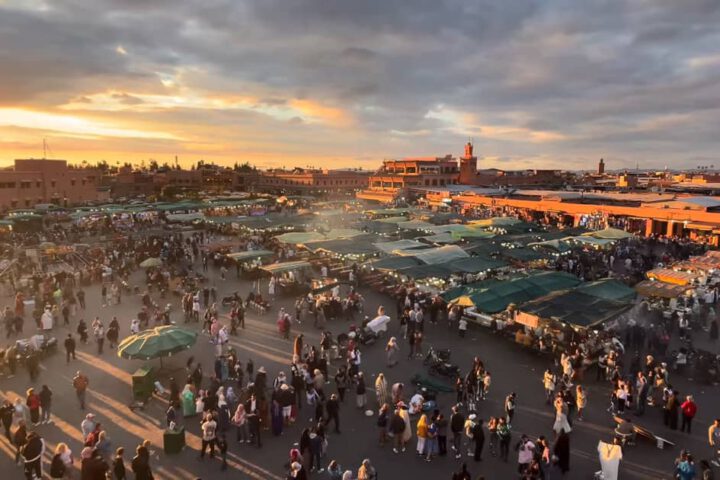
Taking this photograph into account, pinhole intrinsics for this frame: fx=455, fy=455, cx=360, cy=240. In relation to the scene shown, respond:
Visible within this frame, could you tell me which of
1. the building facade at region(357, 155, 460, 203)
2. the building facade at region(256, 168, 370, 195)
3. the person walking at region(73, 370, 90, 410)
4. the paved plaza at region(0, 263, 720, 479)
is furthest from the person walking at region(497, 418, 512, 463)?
the building facade at region(256, 168, 370, 195)

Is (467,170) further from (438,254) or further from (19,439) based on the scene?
(19,439)

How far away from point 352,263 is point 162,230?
2377 centimetres

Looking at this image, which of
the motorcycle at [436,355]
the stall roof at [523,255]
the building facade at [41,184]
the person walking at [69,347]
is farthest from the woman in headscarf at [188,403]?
the building facade at [41,184]

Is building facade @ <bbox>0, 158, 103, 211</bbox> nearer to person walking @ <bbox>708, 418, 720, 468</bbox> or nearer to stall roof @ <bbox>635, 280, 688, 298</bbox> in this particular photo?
stall roof @ <bbox>635, 280, 688, 298</bbox>

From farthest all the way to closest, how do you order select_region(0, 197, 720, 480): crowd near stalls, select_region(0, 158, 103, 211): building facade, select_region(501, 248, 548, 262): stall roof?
select_region(0, 158, 103, 211): building facade < select_region(501, 248, 548, 262): stall roof < select_region(0, 197, 720, 480): crowd near stalls

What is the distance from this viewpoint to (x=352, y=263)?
23812mm

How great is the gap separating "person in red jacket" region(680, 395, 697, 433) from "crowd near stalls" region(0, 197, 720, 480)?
0.12ft

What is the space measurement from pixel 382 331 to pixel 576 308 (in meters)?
6.04

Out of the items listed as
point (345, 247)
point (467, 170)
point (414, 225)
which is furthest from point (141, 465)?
point (467, 170)

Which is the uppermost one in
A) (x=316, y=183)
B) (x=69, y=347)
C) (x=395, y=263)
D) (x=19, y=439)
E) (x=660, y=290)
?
(x=316, y=183)

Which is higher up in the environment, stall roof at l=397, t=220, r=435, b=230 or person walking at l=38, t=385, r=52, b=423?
stall roof at l=397, t=220, r=435, b=230

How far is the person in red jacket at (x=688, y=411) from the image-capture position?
31.0ft

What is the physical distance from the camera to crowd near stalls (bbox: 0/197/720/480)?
8852 millimetres

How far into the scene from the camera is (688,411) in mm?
9445
